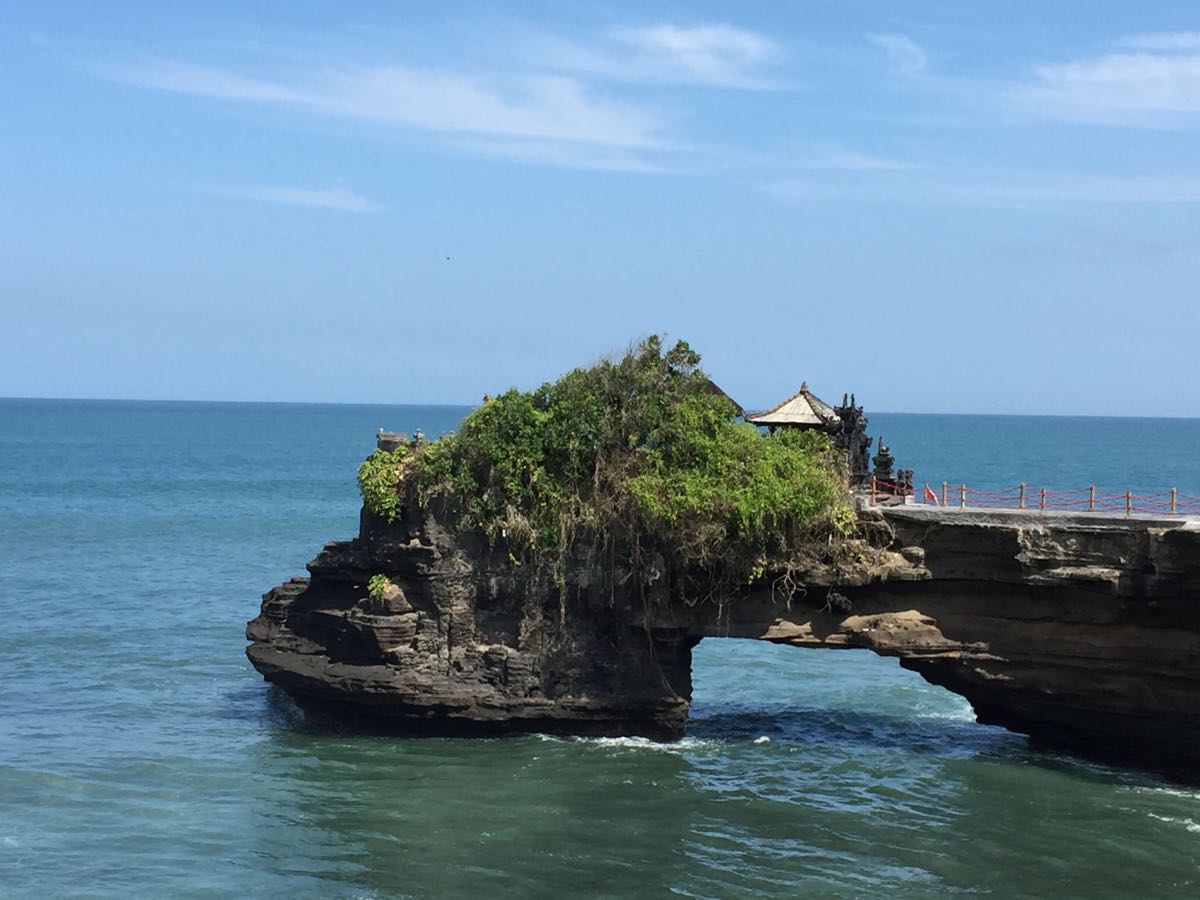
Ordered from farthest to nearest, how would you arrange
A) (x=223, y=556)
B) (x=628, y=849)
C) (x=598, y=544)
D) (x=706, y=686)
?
(x=223, y=556) → (x=706, y=686) → (x=598, y=544) → (x=628, y=849)

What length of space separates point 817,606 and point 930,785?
3.99 m

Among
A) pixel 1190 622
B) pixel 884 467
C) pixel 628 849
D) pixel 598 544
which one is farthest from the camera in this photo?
pixel 884 467

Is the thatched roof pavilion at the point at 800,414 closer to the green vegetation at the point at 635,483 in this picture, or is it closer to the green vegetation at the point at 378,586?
the green vegetation at the point at 635,483

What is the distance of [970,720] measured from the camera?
104 feet

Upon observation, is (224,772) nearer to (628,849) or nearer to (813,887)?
(628,849)

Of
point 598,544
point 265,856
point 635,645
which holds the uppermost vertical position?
point 598,544

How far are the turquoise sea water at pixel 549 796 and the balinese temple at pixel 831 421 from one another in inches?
228

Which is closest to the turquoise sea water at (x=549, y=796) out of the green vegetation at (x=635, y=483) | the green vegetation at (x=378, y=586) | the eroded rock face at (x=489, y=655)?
the eroded rock face at (x=489, y=655)

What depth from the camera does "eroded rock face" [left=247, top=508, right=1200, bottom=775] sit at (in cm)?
2658

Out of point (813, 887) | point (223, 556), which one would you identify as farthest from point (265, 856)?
point (223, 556)

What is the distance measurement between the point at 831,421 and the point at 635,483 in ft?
16.2

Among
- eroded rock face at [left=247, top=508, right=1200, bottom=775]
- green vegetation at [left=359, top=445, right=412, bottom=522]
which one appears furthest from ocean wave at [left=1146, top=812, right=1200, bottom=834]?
green vegetation at [left=359, top=445, right=412, bottom=522]

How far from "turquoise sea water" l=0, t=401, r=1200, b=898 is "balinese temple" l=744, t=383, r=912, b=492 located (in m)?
5.78

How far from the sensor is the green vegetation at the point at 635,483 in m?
27.5
